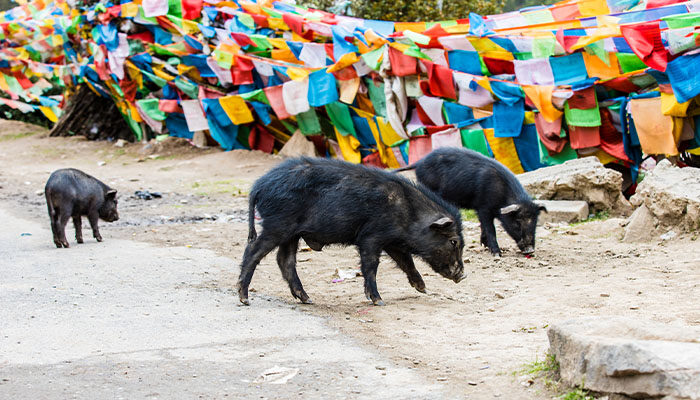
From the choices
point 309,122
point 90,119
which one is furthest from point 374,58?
point 90,119

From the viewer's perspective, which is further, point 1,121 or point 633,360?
point 1,121

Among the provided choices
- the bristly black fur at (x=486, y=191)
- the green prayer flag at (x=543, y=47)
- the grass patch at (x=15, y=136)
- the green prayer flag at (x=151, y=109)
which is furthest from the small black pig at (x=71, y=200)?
the grass patch at (x=15, y=136)

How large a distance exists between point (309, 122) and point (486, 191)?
911 centimetres

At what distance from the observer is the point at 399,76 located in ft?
50.5

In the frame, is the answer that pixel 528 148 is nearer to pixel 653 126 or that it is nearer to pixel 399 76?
pixel 653 126

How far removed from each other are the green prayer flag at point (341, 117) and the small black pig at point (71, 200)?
6.93m

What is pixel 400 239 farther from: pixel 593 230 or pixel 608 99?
pixel 608 99

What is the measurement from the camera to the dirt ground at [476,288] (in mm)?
5186

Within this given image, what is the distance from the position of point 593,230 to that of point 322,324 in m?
5.13

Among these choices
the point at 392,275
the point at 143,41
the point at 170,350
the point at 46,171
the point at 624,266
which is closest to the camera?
the point at 170,350

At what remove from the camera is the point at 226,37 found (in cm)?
1911

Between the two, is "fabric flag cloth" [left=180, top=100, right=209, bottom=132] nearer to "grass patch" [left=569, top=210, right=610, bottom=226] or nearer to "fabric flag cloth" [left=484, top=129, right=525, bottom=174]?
"fabric flag cloth" [left=484, top=129, right=525, bottom=174]

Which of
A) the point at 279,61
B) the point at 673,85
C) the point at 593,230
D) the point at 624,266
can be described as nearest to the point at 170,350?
the point at 624,266

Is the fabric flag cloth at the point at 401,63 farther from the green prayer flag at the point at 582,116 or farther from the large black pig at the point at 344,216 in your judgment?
the large black pig at the point at 344,216
